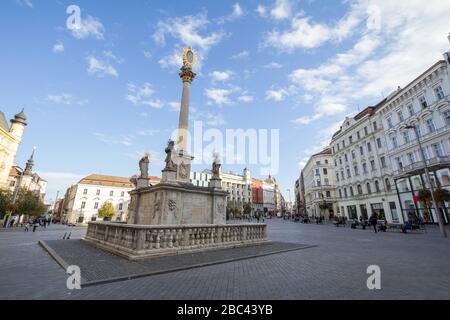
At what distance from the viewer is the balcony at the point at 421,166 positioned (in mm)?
25500

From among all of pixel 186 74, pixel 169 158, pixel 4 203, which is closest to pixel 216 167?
pixel 169 158

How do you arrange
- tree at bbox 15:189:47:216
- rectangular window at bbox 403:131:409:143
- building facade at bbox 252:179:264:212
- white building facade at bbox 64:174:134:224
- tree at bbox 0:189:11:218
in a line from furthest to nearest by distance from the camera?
1. building facade at bbox 252:179:264:212
2. white building facade at bbox 64:174:134:224
3. tree at bbox 15:189:47:216
4. tree at bbox 0:189:11:218
5. rectangular window at bbox 403:131:409:143

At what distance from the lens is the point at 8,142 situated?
46.5 m

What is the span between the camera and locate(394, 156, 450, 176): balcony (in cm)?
2550

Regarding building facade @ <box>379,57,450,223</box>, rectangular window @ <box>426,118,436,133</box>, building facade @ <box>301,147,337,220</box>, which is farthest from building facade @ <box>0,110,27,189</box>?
rectangular window @ <box>426,118,436,133</box>

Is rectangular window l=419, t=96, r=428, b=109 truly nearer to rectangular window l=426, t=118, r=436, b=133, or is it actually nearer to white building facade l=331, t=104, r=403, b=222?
rectangular window l=426, t=118, r=436, b=133

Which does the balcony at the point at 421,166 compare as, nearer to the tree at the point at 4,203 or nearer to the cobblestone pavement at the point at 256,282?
the cobblestone pavement at the point at 256,282

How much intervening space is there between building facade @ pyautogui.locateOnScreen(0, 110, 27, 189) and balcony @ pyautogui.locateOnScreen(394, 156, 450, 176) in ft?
223

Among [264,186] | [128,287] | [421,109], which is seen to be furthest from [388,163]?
[264,186]

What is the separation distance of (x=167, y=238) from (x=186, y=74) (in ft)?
47.2

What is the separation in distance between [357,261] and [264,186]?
116354 mm

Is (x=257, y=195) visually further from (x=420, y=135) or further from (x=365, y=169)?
(x=420, y=135)
